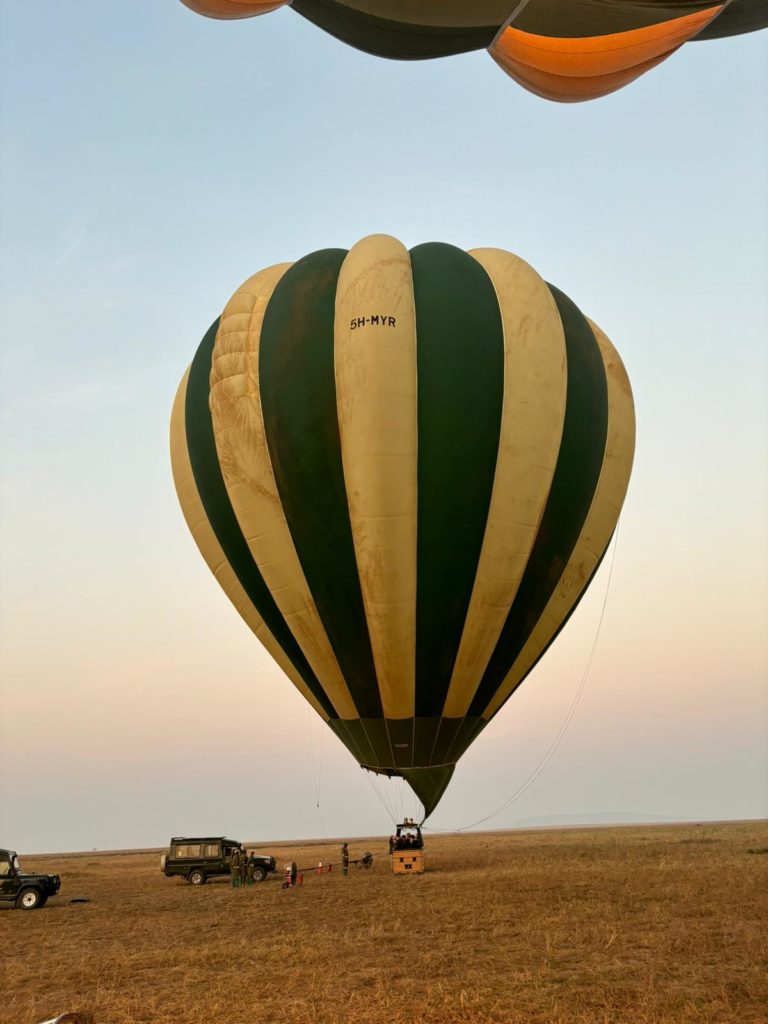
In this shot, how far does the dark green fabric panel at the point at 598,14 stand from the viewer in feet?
33.9

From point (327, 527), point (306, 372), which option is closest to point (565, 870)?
point (327, 527)

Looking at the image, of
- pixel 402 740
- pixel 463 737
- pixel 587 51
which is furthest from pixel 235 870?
pixel 587 51

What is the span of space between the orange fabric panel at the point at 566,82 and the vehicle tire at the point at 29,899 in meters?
22.3

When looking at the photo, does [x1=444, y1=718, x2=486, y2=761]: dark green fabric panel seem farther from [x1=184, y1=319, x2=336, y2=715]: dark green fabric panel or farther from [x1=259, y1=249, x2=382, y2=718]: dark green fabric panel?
[x1=184, y1=319, x2=336, y2=715]: dark green fabric panel

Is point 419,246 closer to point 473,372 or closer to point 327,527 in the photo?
point 473,372

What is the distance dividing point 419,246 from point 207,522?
803 centimetres

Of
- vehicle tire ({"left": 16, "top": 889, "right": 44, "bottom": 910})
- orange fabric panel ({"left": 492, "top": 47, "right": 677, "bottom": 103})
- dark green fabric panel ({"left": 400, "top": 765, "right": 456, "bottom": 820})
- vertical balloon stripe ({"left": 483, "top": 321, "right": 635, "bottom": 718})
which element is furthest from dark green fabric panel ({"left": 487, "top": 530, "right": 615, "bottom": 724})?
vehicle tire ({"left": 16, "top": 889, "right": 44, "bottom": 910})

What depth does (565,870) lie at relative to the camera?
2559 centimetres

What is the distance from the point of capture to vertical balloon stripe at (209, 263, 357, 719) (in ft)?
63.0

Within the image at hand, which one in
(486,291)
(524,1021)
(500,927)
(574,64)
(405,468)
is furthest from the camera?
(486,291)

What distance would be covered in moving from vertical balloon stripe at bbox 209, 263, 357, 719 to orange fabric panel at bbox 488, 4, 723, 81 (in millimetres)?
9024

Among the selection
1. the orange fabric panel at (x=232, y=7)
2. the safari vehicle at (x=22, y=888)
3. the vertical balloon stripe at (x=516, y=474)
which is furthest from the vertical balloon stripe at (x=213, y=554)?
the orange fabric panel at (x=232, y=7)

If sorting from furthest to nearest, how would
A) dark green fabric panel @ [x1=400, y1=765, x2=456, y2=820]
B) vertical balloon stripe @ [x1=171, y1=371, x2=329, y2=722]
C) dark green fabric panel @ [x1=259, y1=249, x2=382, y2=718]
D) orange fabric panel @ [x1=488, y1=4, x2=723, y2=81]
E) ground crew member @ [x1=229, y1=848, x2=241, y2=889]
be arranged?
1. ground crew member @ [x1=229, y1=848, x2=241, y2=889]
2. vertical balloon stripe @ [x1=171, y1=371, x2=329, y2=722]
3. dark green fabric panel @ [x1=400, y1=765, x2=456, y2=820]
4. dark green fabric panel @ [x1=259, y1=249, x2=382, y2=718]
5. orange fabric panel @ [x1=488, y1=4, x2=723, y2=81]

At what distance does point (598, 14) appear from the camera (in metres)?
10.6
